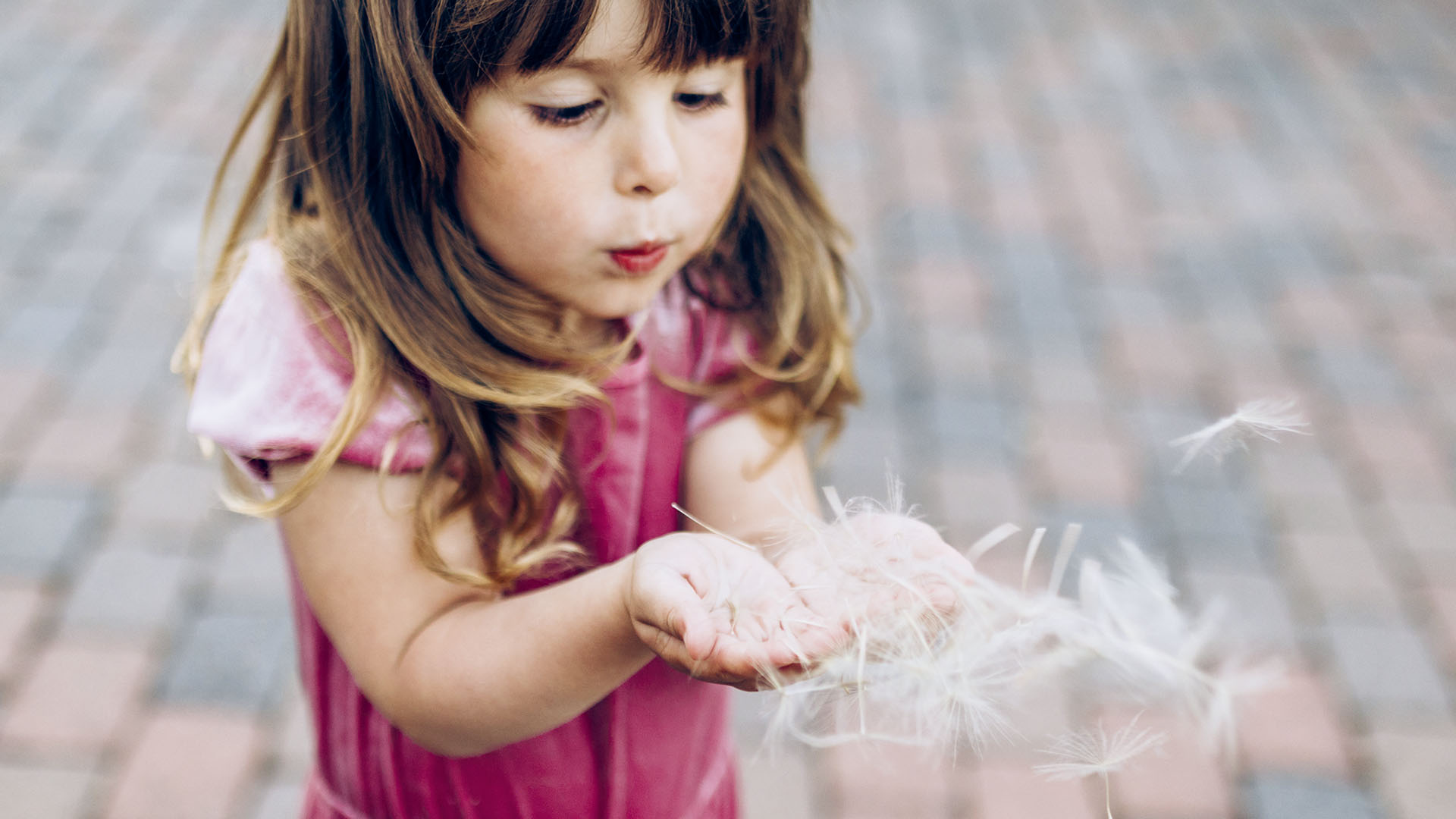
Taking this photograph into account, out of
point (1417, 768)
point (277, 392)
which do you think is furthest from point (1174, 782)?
point (277, 392)

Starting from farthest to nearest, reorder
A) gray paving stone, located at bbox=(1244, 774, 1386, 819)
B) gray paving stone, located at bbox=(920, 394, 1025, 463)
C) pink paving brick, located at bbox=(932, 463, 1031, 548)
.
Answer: gray paving stone, located at bbox=(920, 394, 1025, 463) < pink paving brick, located at bbox=(932, 463, 1031, 548) < gray paving stone, located at bbox=(1244, 774, 1386, 819)

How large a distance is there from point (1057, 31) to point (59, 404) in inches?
154

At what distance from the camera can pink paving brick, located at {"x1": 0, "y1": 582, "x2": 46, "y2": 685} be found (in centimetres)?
241

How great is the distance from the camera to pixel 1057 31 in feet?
16.3

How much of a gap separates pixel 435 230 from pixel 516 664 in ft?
1.37

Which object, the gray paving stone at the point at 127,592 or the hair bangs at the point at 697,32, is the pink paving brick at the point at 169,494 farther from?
the hair bangs at the point at 697,32

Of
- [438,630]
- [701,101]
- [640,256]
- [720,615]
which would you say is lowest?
[438,630]

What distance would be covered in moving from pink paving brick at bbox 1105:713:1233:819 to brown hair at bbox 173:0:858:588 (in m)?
1.48

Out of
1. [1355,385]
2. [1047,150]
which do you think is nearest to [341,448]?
[1355,385]

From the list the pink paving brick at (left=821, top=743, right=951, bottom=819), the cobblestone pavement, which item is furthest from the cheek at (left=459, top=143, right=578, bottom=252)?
the pink paving brick at (left=821, top=743, right=951, bottom=819)

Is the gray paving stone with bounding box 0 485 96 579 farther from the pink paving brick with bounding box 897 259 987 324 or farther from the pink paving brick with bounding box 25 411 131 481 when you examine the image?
the pink paving brick with bounding box 897 259 987 324

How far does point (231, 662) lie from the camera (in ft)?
8.11

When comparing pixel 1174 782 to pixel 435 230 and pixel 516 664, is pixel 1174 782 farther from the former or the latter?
pixel 435 230

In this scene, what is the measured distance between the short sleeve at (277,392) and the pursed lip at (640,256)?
25 cm
